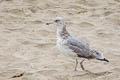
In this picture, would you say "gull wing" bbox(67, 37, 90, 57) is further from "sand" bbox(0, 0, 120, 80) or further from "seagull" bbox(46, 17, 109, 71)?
"sand" bbox(0, 0, 120, 80)

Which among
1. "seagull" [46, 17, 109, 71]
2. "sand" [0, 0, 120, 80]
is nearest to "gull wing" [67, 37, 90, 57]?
"seagull" [46, 17, 109, 71]

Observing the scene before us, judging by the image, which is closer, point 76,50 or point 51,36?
point 76,50

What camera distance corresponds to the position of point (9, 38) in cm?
722

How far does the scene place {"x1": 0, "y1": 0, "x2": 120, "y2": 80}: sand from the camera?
18.7ft

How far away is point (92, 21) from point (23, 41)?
80.8 inches

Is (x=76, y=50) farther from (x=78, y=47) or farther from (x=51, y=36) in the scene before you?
(x=51, y=36)

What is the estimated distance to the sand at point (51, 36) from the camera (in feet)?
18.7

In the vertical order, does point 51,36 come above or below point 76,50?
below

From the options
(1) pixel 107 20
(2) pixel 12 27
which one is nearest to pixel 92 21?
(1) pixel 107 20

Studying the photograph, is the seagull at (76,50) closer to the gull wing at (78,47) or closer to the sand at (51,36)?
the gull wing at (78,47)

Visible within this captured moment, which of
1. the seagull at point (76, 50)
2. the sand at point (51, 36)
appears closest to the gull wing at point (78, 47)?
the seagull at point (76, 50)

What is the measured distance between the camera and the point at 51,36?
748cm

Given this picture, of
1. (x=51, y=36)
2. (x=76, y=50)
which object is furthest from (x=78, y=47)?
(x=51, y=36)

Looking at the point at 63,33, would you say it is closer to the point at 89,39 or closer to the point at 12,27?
the point at 89,39
